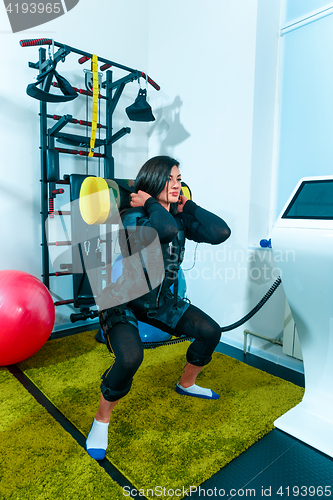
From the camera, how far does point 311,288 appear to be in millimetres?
1430

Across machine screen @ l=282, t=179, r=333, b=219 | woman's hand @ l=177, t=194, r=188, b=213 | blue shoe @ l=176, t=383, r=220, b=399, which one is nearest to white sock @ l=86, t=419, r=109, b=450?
blue shoe @ l=176, t=383, r=220, b=399

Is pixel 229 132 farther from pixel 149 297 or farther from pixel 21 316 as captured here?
pixel 21 316

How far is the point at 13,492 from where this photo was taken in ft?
3.78

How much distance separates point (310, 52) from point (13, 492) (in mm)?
2787

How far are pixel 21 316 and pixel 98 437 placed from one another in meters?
0.87

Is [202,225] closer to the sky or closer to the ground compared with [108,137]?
closer to the ground

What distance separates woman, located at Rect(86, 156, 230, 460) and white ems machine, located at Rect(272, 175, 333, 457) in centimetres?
34

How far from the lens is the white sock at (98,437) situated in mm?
1340

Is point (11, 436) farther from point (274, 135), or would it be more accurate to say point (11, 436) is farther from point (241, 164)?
point (274, 135)

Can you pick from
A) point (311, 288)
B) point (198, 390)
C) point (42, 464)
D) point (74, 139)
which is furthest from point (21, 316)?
point (311, 288)

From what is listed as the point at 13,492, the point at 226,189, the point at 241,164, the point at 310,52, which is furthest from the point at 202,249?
the point at 13,492

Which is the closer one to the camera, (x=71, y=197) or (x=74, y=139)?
(x=71, y=197)

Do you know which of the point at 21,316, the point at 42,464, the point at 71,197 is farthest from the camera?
the point at 71,197

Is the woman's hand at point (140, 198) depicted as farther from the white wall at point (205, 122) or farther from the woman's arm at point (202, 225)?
the white wall at point (205, 122)
